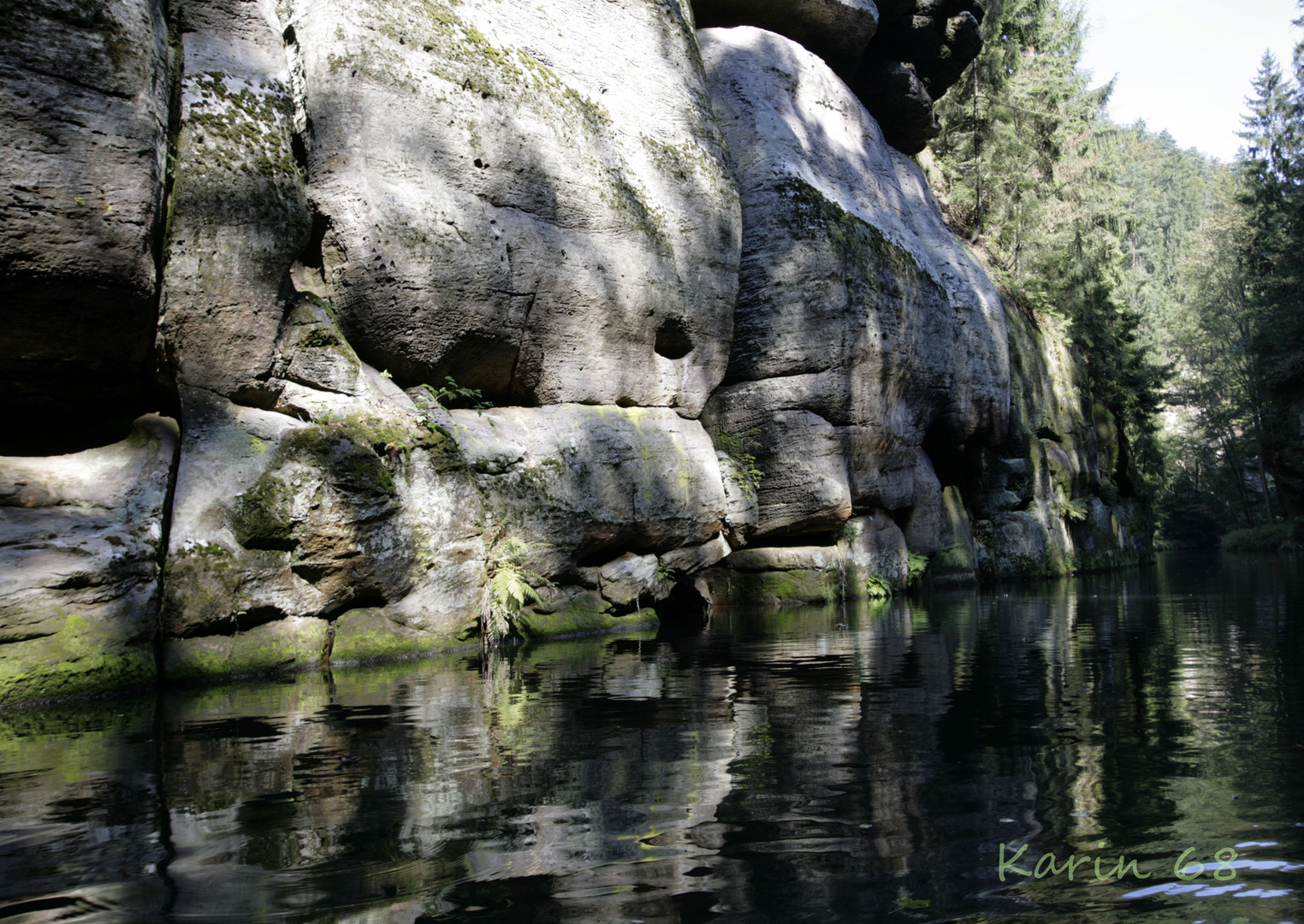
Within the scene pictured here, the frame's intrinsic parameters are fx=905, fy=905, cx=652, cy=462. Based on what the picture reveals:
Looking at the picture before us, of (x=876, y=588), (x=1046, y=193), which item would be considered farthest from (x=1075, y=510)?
(x=876, y=588)

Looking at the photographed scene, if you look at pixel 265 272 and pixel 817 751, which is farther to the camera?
pixel 265 272

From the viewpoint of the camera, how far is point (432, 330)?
11.9 metres

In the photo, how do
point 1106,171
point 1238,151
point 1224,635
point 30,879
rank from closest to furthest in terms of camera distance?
point 30,879, point 1224,635, point 1106,171, point 1238,151

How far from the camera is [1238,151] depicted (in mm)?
47156

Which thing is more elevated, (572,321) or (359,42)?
(359,42)

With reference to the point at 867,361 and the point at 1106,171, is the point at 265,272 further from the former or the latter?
the point at 1106,171

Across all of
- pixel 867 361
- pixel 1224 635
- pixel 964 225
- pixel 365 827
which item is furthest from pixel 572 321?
pixel 964 225

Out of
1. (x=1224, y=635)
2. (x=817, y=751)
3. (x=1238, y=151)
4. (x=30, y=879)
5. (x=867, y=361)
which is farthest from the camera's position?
(x=1238, y=151)

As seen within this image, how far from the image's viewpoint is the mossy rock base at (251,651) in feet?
27.3

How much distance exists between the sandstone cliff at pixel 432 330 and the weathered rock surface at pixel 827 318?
0.08 metres

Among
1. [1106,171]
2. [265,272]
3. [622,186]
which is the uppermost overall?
[1106,171]

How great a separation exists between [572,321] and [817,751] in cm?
972

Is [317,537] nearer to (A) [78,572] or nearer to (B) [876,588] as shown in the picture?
(A) [78,572]

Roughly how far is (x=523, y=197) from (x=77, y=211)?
6.05 metres
